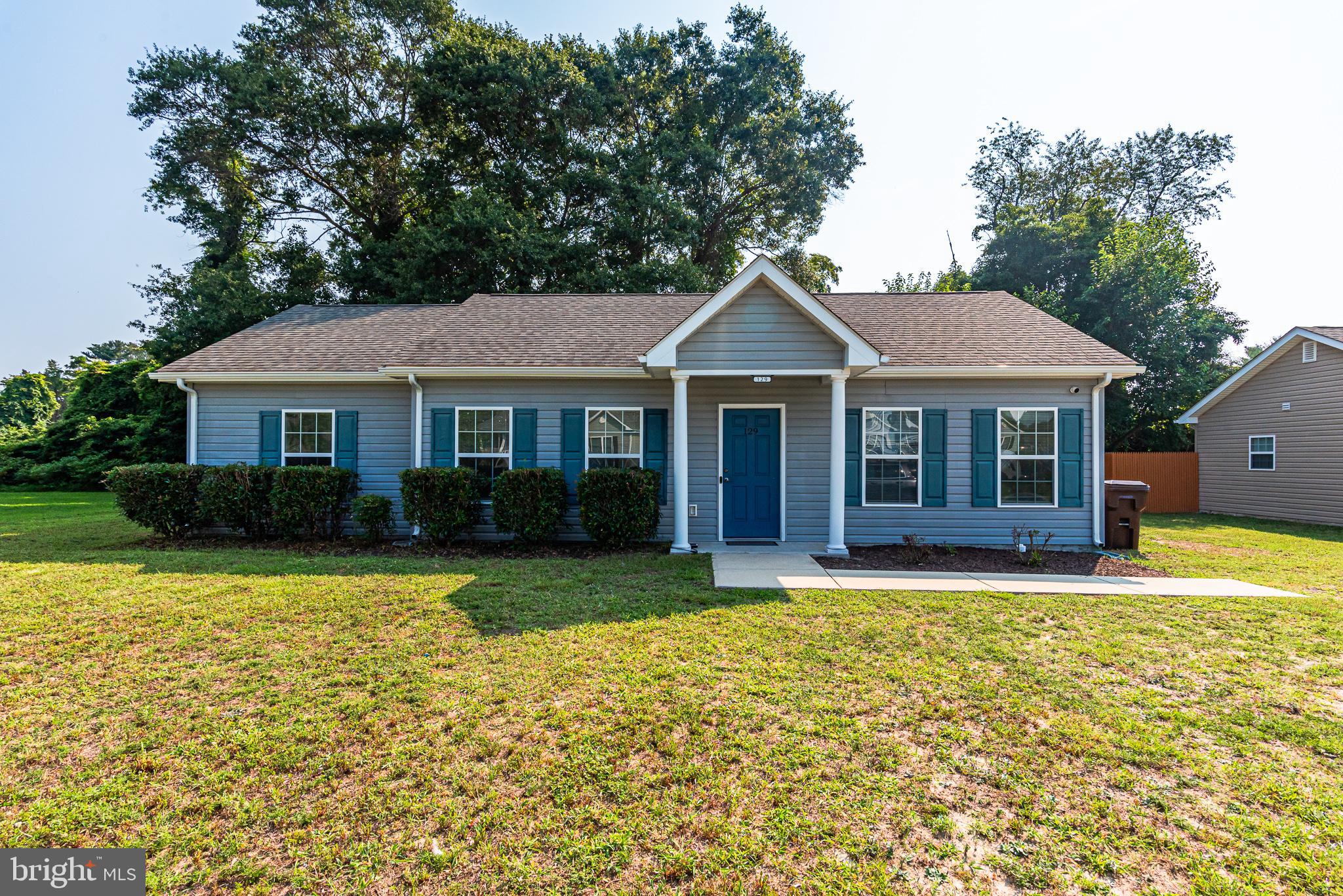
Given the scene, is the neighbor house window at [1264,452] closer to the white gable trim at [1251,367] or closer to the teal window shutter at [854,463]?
the white gable trim at [1251,367]

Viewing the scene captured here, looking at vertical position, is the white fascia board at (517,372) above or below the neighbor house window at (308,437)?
above

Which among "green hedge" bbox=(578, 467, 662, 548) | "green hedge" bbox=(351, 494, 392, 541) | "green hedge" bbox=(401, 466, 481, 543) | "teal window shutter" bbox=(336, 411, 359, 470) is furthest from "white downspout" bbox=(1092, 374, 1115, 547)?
"teal window shutter" bbox=(336, 411, 359, 470)

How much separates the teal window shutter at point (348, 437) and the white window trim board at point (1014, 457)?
11.0 m

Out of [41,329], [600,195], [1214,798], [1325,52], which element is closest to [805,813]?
[1214,798]

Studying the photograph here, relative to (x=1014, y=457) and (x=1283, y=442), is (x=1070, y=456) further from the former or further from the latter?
(x=1283, y=442)

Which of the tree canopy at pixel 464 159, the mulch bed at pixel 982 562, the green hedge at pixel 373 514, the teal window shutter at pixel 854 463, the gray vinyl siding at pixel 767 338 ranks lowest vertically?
the mulch bed at pixel 982 562

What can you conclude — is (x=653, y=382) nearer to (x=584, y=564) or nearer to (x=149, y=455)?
(x=584, y=564)

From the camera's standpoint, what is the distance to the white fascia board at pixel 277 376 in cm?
958

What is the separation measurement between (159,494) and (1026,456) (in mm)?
14235

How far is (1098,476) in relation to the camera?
9.11 metres

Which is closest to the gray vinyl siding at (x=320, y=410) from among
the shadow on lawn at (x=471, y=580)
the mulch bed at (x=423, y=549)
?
the mulch bed at (x=423, y=549)

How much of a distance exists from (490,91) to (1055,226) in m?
23.2

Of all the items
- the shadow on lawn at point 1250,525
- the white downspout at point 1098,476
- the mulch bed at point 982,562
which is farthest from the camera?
the shadow on lawn at point 1250,525

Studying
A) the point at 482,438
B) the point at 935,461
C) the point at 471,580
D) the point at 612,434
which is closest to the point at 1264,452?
the point at 935,461
